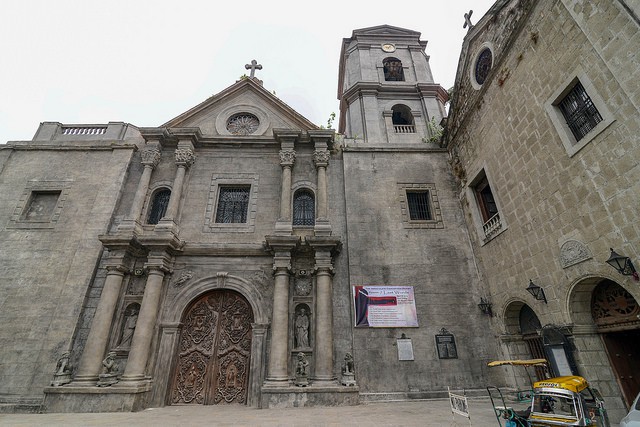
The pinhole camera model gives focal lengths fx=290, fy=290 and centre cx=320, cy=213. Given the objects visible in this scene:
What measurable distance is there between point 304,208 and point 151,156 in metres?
7.00

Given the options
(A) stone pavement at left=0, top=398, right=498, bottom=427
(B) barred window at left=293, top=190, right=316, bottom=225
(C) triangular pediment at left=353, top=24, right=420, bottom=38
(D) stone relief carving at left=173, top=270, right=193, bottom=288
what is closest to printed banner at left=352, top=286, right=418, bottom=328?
(A) stone pavement at left=0, top=398, right=498, bottom=427

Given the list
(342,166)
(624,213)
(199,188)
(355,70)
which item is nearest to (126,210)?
(199,188)

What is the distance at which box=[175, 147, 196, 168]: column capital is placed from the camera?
41.0ft

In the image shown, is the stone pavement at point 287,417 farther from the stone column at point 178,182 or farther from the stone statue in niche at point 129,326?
the stone column at point 178,182

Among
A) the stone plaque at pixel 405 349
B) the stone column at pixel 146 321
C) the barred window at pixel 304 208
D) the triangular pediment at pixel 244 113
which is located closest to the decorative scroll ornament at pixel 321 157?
the barred window at pixel 304 208

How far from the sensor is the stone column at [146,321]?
905 centimetres

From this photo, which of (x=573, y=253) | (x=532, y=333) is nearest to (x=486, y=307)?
(x=532, y=333)

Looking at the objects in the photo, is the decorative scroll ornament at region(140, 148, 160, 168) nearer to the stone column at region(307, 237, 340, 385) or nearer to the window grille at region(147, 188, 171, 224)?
the window grille at region(147, 188, 171, 224)

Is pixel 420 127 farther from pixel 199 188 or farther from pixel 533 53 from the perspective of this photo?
pixel 199 188

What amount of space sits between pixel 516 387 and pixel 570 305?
368 centimetres

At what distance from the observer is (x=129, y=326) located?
33.1ft

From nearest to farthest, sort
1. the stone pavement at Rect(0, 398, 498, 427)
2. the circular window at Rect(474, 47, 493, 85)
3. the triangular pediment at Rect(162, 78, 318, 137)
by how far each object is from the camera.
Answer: the stone pavement at Rect(0, 398, 498, 427), the circular window at Rect(474, 47, 493, 85), the triangular pediment at Rect(162, 78, 318, 137)

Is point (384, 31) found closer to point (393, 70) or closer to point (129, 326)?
point (393, 70)

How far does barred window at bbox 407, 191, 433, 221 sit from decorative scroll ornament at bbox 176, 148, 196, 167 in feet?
31.7
